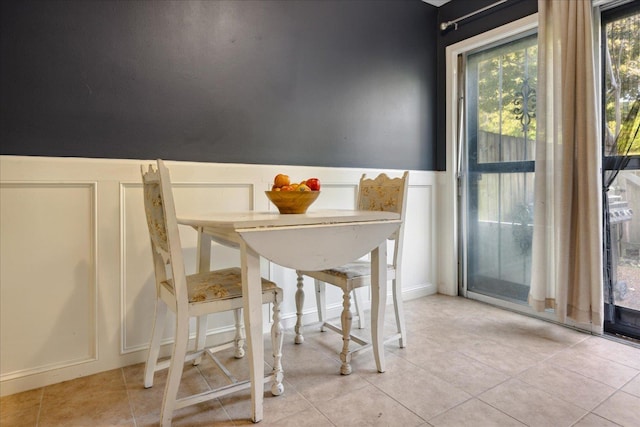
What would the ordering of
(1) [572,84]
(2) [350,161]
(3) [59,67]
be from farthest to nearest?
1. (2) [350,161]
2. (1) [572,84]
3. (3) [59,67]

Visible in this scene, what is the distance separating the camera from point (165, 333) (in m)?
1.94

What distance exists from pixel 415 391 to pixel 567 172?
1.53 metres

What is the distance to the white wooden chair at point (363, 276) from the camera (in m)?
1.77

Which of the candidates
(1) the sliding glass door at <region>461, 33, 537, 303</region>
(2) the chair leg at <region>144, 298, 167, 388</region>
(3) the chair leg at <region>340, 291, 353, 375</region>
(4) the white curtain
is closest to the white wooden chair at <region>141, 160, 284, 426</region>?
(2) the chair leg at <region>144, 298, 167, 388</region>

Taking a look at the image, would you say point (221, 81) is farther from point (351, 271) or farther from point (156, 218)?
point (351, 271)

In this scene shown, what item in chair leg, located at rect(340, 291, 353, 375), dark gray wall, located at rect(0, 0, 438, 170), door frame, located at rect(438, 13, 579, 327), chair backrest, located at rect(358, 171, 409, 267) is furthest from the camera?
door frame, located at rect(438, 13, 579, 327)

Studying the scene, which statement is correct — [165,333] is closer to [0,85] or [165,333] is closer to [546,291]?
[0,85]

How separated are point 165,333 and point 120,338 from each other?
208 millimetres

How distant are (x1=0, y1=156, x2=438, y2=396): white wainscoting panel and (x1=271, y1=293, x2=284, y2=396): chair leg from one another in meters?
0.31

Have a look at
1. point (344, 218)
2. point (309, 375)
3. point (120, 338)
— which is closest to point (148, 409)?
point (120, 338)

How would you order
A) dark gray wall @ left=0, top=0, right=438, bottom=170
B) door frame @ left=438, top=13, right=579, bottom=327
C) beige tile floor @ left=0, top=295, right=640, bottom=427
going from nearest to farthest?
beige tile floor @ left=0, top=295, right=640, bottom=427
dark gray wall @ left=0, top=0, right=438, bottom=170
door frame @ left=438, top=13, right=579, bottom=327

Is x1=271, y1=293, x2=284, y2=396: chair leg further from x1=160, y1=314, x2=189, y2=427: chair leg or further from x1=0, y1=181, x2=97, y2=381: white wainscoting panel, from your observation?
x1=0, y1=181, x2=97, y2=381: white wainscoting panel

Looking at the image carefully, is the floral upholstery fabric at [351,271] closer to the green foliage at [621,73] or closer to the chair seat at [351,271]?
the chair seat at [351,271]

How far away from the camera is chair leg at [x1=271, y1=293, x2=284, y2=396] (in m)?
1.51
